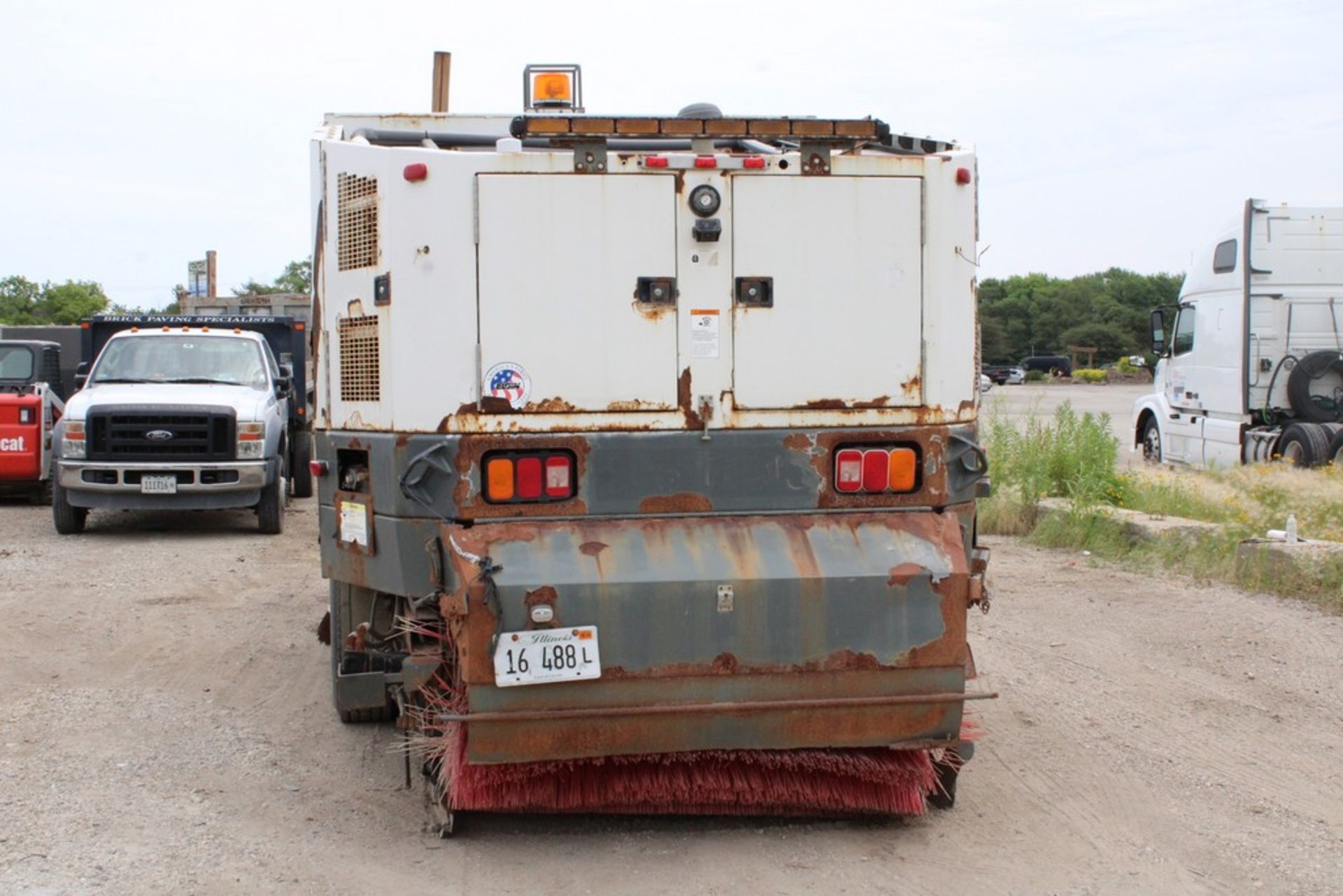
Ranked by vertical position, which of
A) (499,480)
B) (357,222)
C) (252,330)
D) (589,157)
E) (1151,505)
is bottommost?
(1151,505)

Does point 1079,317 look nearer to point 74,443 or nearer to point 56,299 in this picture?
point 56,299

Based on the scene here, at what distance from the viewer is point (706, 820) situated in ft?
17.3

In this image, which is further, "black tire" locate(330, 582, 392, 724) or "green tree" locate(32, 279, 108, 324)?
"green tree" locate(32, 279, 108, 324)

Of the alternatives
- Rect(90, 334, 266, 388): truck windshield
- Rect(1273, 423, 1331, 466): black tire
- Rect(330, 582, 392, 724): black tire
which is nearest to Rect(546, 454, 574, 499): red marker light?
Rect(330, 582, 392, 724): black tire

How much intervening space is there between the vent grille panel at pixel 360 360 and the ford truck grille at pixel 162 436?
→ 864cm

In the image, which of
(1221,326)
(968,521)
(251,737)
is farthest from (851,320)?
(1221,326)

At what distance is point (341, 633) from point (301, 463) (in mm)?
11548

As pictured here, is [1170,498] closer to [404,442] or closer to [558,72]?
[558,72]

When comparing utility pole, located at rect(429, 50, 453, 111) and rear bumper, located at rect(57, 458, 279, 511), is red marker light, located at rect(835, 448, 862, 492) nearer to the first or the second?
utility pole, located at rect(429, 50, 453, 111)

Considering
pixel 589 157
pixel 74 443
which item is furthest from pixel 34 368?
pixel 589 157

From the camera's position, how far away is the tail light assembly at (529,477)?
16.1 feet

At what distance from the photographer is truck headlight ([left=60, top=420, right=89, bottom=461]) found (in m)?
13.3

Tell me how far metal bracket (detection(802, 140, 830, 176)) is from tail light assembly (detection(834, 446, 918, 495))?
101 cm

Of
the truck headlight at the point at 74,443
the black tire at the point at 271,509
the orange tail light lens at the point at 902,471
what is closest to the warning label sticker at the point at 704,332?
the orange tail light lens at the point at 902,471
